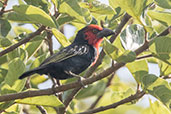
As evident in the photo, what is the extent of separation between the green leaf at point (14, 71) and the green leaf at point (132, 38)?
34.9 inches

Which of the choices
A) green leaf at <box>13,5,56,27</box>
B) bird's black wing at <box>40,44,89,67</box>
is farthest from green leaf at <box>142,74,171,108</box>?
bird's black wing at <box>40,44,89,67</box>

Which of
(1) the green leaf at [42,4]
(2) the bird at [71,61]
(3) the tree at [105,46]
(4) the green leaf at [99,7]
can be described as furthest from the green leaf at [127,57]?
(2) the bird at [71,61]

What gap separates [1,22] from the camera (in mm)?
3822

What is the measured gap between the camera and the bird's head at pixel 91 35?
446cm

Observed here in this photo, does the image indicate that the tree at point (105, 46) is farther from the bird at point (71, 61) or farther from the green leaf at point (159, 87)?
the bird at point (71, 61)

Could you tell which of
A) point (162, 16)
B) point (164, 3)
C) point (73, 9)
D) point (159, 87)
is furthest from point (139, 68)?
point (73, 9)

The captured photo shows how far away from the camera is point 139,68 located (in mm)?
3225

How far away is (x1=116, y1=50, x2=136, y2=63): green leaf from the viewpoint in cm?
260

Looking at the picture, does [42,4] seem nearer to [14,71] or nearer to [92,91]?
[14,71]

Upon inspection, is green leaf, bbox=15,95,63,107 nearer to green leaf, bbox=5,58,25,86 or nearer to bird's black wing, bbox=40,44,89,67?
green leaf, bbox=5,58,25,86

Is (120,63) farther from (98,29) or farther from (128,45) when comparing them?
(98,29)

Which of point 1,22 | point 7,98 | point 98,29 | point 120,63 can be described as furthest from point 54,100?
point 98,29

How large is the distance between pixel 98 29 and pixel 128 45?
56.2 inches

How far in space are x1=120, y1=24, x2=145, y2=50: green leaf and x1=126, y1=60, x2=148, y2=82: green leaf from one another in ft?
0.62
